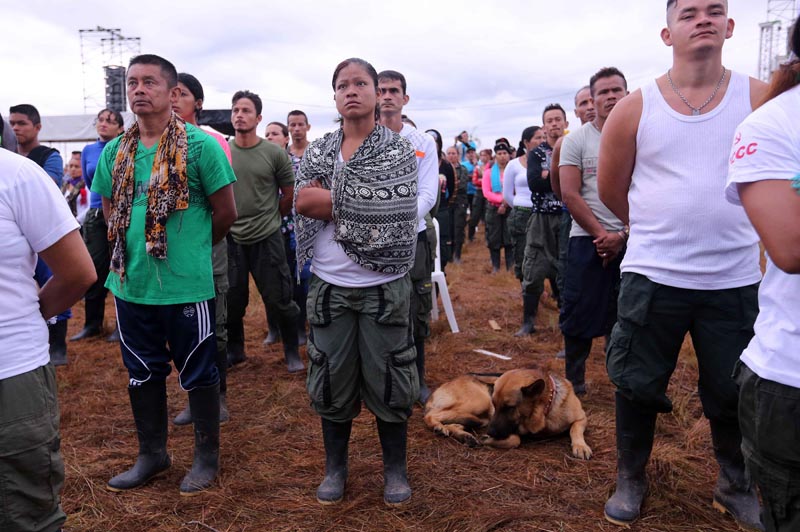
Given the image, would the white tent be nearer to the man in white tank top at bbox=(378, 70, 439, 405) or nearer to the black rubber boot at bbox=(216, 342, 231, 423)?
the black rubber boot at bbox=(216, 342, 231, 423)

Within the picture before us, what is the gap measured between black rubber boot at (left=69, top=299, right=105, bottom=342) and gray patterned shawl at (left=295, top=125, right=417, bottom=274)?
15.3 ft

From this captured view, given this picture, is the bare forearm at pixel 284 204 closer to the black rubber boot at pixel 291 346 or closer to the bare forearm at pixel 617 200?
the black rubber boot at pixel 291 346

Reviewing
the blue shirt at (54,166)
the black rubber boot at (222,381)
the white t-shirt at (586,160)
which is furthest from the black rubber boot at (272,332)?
the white t-shirt at (586,160)

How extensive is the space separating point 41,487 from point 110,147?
2.00 metres

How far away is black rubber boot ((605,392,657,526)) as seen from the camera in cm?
280

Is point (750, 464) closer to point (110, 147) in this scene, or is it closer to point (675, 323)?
point (675, 323)

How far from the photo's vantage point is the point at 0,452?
1784 mm

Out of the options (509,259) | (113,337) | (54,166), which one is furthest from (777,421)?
(509,259)

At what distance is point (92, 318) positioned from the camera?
6.68 m

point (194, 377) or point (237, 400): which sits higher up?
point (194, 377)

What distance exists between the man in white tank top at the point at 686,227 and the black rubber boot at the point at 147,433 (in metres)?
2.36

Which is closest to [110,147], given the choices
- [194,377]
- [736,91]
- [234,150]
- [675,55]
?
[194,377]

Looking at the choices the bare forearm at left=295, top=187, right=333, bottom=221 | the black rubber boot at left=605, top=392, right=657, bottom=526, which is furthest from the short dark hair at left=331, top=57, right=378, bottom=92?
the black rubber boot at left=605, top=392, right=657, bottom=526

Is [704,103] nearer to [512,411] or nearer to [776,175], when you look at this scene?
[776,175]
